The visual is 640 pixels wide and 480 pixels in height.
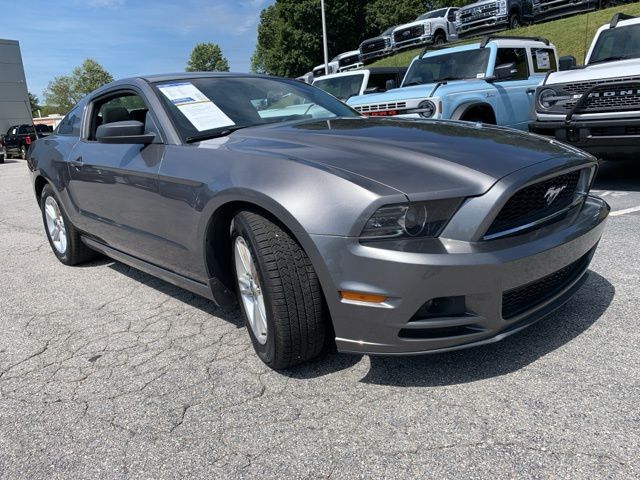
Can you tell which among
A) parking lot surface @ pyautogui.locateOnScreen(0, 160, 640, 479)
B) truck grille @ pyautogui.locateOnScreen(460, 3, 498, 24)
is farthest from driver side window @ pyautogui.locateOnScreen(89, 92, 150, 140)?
truck grille @ pyautogui.locateOnScreen(460, 3, 498, 24)

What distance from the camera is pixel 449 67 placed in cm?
825

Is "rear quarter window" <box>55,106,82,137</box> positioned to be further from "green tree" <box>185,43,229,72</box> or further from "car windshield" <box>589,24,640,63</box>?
"green tree" <box>185,43,229,72</box>

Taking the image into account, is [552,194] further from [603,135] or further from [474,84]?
[474,84]

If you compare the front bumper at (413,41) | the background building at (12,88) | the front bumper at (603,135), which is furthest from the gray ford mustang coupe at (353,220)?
the background building at (12,88)

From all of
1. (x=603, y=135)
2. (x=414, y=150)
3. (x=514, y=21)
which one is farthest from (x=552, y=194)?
(x=514, y=21)

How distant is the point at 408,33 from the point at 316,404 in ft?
72.5

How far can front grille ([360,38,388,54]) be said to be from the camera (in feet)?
74.2

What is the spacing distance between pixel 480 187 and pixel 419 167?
10.4 inches

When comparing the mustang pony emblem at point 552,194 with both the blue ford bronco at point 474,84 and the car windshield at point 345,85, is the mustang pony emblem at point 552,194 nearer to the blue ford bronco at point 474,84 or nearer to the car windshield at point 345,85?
the blue ford bronco at point 474,84

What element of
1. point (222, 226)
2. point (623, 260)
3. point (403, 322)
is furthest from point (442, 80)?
point (403, 322)

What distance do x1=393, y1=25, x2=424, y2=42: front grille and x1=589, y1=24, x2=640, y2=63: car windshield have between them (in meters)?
15.5

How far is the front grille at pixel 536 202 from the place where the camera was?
2.25m

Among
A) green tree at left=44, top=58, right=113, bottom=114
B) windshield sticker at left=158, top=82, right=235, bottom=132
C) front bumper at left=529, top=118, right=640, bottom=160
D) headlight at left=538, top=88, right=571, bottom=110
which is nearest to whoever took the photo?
windshield sticker at left=158, top=82, right=235, bottom=132

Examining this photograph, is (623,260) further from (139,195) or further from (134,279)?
(134,279)
